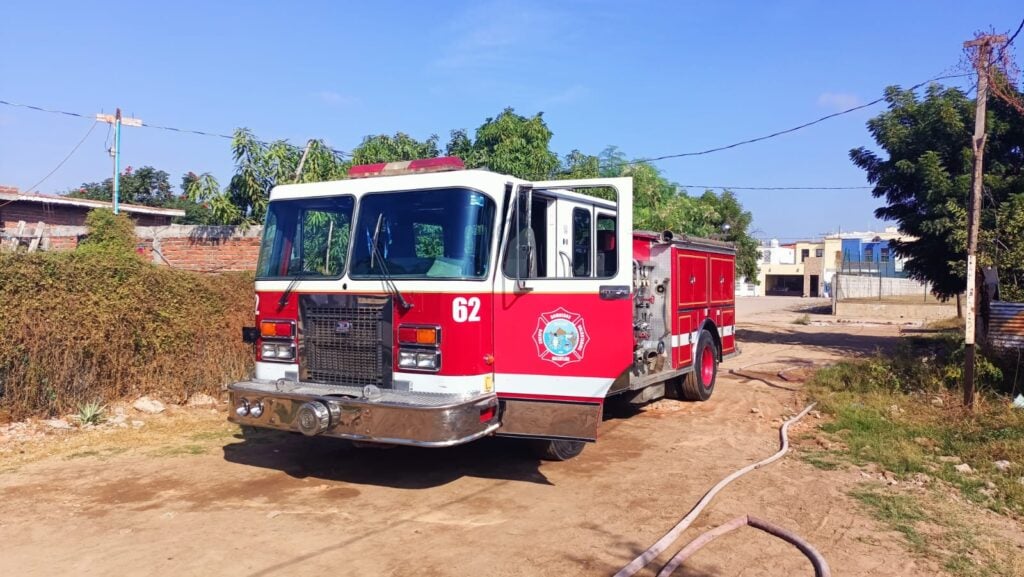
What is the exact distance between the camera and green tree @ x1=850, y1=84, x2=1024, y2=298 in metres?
15.3

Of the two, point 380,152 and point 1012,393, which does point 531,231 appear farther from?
point 380,152

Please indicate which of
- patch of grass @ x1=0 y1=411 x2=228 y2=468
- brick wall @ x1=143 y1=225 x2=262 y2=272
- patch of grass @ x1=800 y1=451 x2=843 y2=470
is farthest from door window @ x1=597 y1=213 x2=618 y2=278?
brick wall @ x1=143 y1=225 x2=262 y2=272

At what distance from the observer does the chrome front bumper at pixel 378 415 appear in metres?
5.40

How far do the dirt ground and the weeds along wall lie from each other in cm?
76

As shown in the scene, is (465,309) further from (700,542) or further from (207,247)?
(207,247)

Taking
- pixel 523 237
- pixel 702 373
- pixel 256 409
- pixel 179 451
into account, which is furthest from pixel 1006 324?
pixel 179 451

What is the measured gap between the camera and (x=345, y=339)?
Result: 6.21m

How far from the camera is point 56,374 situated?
8180 millimetres

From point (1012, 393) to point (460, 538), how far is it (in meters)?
7.92

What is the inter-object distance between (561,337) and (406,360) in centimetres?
121

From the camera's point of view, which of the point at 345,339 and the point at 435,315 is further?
the point at 345,339

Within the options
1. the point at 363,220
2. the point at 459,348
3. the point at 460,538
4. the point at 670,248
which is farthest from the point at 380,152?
the point at 460,538

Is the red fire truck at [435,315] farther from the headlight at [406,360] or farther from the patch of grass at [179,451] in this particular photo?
the patch of grass at [179,451]

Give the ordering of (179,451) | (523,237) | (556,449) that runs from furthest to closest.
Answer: (179,451) < (556,449) < (523,237)
